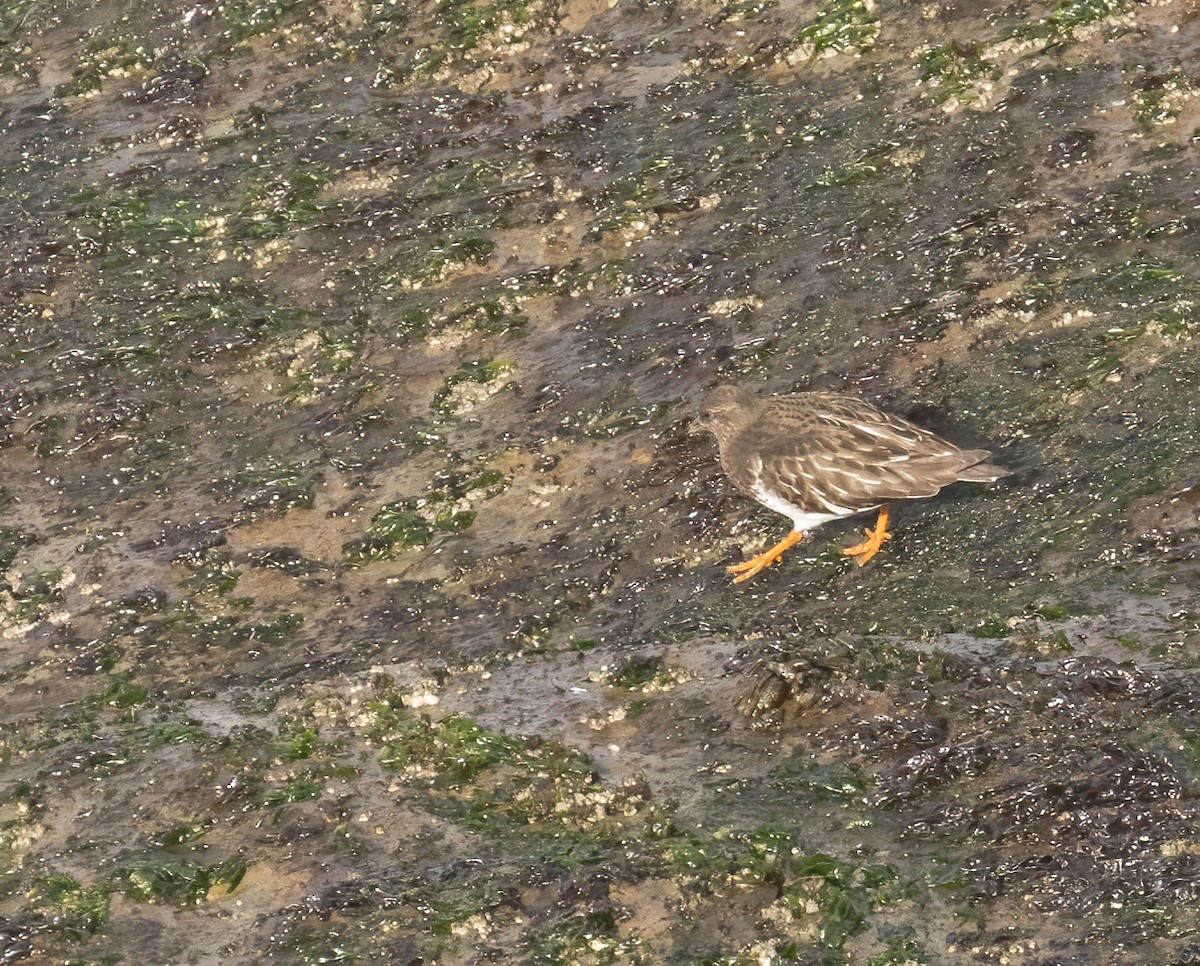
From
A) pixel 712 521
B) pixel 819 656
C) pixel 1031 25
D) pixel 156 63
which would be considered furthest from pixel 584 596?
pixel 156 63

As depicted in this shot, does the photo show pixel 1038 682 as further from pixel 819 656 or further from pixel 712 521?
pixel 712 521

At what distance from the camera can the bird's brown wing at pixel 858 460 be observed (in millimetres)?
7738

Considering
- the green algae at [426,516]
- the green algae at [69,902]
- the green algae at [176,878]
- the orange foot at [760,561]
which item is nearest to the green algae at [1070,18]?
the orange foot at [760,561]

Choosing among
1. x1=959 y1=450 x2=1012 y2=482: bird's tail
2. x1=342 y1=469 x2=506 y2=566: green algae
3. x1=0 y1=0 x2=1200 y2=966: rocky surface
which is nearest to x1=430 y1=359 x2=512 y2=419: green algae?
x1=0 y1=0 x2=1200 y2=966: rocky surface

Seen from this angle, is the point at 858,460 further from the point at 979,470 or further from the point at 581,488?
the point at 581,488

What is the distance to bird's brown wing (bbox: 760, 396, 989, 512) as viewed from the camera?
7.74 m

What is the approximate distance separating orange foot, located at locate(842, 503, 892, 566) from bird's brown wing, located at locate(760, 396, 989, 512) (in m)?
0.28

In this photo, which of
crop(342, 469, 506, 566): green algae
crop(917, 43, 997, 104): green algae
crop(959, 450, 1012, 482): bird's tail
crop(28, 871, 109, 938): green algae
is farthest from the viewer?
crop(917, 43, 997, 104): green algae

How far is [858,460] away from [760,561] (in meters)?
0.84

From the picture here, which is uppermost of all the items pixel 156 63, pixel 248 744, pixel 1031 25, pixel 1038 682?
pixel 156 63

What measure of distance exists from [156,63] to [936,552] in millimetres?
8422

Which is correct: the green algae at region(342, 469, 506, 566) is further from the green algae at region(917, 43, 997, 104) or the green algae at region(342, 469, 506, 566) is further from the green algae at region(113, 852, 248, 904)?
the green algae at region(917, 43, 997, 104)

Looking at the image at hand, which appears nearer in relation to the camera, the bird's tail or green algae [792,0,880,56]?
the bird's tail

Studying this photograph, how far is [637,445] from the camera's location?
902 cm
